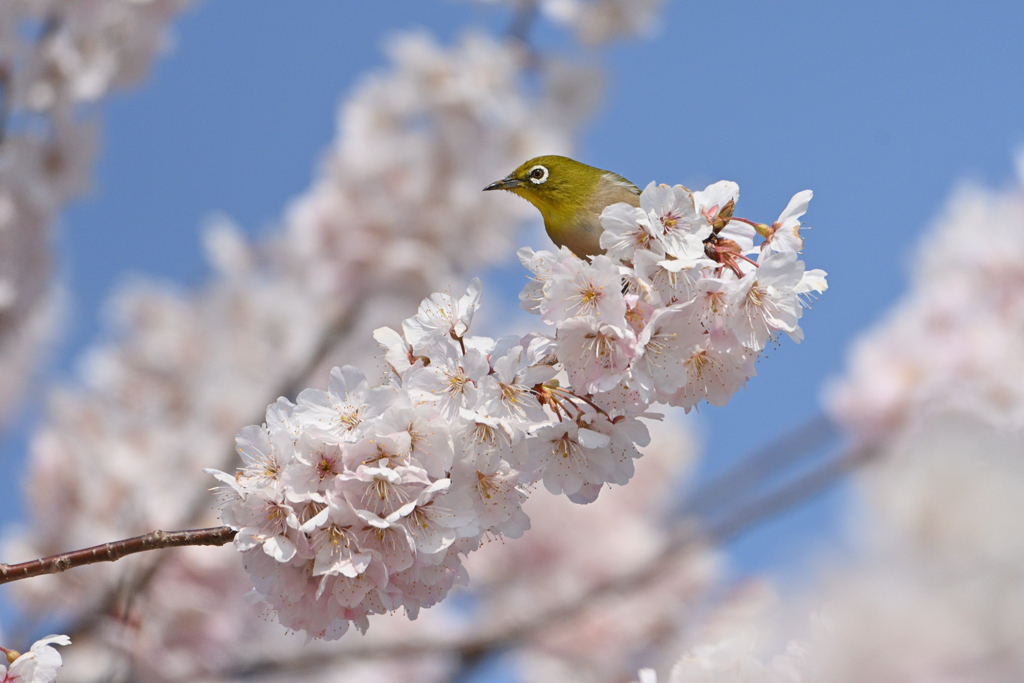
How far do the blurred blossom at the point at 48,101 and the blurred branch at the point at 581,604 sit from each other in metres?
2.69

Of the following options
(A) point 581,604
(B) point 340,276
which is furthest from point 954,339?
(B) point 340,276

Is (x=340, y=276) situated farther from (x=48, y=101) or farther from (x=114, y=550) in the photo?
(x=114, y=550)

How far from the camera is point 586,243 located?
211 centimetres

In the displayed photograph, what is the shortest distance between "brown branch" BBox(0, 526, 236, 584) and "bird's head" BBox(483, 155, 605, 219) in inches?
49.2

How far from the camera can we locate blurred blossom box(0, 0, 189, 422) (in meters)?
4.09

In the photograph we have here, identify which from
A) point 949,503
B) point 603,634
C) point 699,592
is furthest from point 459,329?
point 699,592

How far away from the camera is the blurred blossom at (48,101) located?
409 centimetres

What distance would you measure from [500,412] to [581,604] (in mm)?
4120

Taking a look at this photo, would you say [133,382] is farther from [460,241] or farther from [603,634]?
[603,634]

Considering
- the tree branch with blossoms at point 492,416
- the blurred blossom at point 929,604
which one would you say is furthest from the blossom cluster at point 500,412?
the blurred blossom at point 929,604

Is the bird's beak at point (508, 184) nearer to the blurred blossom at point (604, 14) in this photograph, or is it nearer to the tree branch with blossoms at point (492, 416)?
the tree branch with blossoms at point (492, 416)

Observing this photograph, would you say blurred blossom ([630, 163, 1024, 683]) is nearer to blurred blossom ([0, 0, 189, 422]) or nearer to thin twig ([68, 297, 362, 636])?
thin twig ([68, 297, 362, 636])

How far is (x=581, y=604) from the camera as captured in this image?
525cm

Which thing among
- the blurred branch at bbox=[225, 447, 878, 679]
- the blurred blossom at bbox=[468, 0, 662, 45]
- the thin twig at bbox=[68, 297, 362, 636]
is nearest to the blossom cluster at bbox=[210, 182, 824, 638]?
the thin twig at bbox=[68, 297, 362, 636]
